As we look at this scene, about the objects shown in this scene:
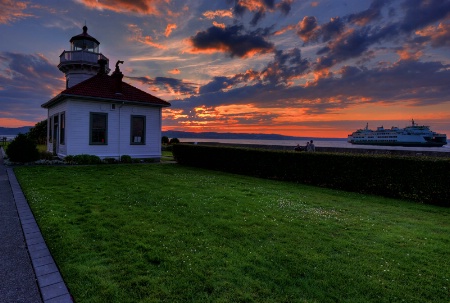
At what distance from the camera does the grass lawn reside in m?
3.12

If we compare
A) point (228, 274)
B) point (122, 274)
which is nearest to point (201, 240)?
point (228, 274)

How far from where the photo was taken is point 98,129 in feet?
58.5

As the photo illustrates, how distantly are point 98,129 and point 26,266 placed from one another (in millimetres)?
15911

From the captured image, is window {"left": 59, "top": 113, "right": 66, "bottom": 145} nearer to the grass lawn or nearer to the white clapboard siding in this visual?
the white clapboard siding

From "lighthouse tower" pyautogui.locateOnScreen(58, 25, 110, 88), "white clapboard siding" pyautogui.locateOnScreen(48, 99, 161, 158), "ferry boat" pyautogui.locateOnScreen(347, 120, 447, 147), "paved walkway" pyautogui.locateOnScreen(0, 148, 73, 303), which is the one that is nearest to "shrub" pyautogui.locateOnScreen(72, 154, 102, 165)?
"white clapboard siding" pyautogui.locateOnScreen(48, 99, 161, 158)

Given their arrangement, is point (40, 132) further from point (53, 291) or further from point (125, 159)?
point (53, 291)

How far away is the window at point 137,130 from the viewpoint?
63.3 feet

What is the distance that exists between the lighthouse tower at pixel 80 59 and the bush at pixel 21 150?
9.12m

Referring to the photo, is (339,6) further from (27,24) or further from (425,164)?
(27,24)

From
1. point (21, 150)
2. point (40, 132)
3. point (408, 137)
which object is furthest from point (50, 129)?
point (408, 137)

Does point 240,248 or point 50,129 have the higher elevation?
point 50,129

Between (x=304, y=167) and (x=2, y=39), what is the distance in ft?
75.2

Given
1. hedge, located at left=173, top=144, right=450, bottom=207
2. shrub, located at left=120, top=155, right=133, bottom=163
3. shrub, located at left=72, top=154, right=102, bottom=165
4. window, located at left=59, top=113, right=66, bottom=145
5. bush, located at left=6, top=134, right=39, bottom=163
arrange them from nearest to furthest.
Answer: hedge, located at left=173, top=144, right=450, bottom=207 → bush, located at left=6, top=134, right=39, bottom=163 → shrub, located at left=72, top=154, right=102, bottom=165 → window, located at left=59, top=113, right=66, bottom=145 → shrub, located at left=120, top=155, right=133, bottom=163

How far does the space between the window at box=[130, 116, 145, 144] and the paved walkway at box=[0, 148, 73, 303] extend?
1386cm
